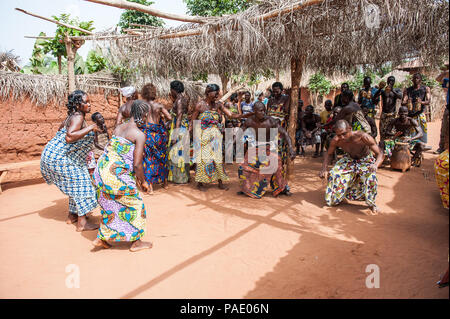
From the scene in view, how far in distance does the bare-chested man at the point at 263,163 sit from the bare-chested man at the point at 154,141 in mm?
1630

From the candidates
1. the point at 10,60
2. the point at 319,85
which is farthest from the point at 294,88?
the point at 319,85

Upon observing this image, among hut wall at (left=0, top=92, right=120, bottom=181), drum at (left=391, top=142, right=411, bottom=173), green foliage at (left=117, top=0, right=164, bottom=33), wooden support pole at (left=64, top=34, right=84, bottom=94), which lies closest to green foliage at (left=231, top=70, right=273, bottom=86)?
drum at (left=391, top=142, right=411, bottom=173)

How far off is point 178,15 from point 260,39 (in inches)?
52.4

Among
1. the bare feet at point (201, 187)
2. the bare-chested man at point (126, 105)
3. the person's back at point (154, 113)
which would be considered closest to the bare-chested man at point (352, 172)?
the bare feet at point (201, 187)

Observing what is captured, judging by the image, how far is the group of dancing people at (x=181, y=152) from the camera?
306 cm

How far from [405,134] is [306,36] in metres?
3.50

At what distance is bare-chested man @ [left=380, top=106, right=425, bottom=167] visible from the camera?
20.3 ft

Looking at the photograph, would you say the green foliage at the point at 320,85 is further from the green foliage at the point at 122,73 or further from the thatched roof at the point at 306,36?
the green foliage at the point at 122,73

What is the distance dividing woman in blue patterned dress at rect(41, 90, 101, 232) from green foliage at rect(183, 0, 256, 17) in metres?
11.5

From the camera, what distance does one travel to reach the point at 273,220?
394 centimetres

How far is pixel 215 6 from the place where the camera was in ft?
46.2

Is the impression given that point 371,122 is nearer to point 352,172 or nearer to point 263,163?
point 352,172

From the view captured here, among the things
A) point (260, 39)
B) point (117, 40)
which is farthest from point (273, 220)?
point (117, 40)
